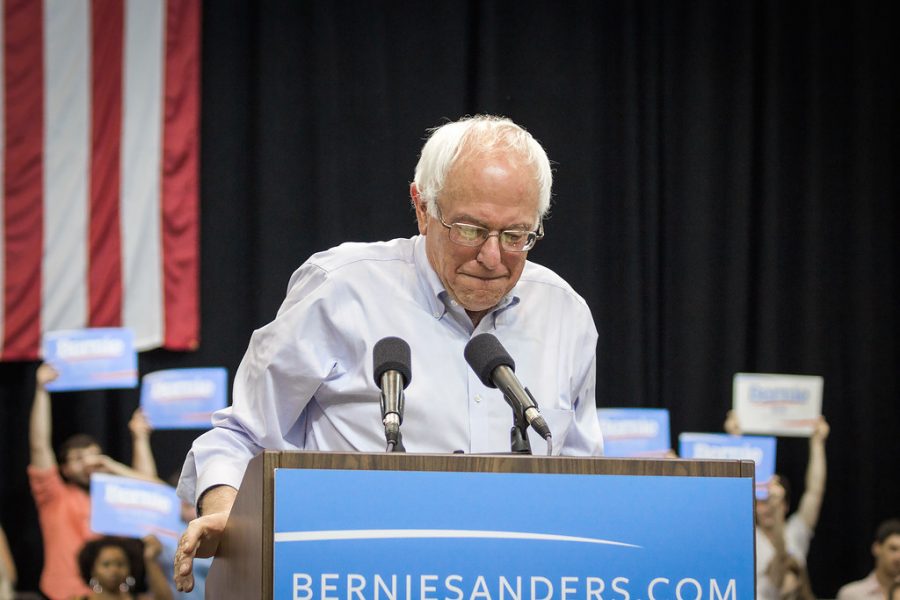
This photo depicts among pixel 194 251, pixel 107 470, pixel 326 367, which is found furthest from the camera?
pixel 194 251

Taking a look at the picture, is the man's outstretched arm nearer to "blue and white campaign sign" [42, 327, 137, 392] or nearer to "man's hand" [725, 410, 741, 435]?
"blue and white campaign sign" [42, 327, 137, 392]

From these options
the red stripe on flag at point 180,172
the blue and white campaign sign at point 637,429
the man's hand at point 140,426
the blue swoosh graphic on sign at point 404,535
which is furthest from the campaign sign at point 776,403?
the blue swoosh graphic on sign at point 404,535

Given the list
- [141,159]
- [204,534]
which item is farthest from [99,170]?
[204,534]

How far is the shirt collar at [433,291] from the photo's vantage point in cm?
203

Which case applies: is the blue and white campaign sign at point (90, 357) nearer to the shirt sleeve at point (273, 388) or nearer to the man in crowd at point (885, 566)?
the man in crowd at point (885, 566)

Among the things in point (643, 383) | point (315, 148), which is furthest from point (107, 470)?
point (643, 383)

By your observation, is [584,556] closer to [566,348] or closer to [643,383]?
[566,348]

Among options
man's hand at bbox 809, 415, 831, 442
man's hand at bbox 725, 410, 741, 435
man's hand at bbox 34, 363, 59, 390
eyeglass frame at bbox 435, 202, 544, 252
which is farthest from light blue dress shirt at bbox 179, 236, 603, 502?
man's hand at bbox 809, 415, 831, 442

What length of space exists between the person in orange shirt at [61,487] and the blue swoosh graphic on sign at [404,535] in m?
4.46

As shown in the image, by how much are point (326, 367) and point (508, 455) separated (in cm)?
64

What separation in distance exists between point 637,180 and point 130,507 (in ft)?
9.86

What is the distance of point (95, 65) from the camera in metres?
5.93

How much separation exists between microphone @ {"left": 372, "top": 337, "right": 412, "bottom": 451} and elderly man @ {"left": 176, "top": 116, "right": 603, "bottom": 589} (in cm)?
29

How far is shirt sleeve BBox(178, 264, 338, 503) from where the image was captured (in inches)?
74.9
